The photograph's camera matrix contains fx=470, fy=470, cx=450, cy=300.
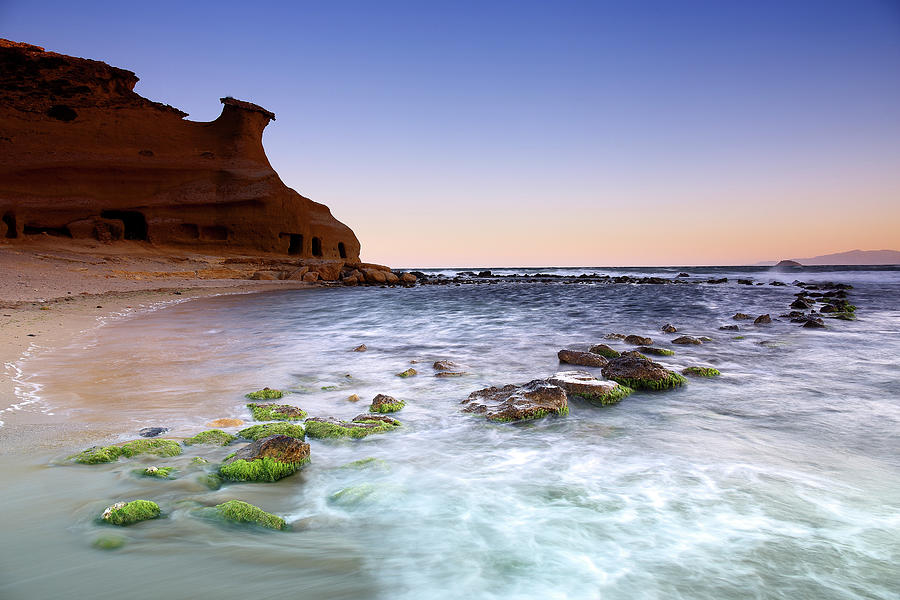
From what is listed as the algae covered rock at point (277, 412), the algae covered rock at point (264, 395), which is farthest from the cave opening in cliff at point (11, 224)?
the algae covered rock at point (277, 412)

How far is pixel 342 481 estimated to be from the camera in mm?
3893

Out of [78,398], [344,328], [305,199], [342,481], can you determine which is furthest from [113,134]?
[342,481]

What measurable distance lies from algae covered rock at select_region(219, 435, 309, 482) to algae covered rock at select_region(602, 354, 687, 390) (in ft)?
16.1

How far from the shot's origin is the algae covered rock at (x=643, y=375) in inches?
275

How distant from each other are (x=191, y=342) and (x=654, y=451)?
9.41 m

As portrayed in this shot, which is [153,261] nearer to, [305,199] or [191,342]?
[305,199]

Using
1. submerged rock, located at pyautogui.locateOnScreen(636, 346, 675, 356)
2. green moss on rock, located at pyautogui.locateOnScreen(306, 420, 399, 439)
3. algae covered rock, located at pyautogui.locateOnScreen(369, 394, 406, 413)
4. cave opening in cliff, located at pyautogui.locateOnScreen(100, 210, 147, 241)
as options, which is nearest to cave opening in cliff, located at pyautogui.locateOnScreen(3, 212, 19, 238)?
cave opening in cliff, located at pyautogui.locateOnScreen(100, 210, 147, 241)

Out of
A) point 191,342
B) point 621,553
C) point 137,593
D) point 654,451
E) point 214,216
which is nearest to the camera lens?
point 137,593

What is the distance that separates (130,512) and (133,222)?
40.1 meters

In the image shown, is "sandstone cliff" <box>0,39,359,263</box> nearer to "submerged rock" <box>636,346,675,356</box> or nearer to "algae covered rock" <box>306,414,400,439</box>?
"submerged rock" <box>636,346,675,356</box>

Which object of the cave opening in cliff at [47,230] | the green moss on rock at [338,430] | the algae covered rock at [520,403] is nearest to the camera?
the green moss on rock at [338,430]

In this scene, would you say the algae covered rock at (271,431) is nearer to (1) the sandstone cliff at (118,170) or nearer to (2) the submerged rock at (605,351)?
(2) the submerged rock at (605,351)

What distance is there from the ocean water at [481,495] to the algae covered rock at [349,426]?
0.17m

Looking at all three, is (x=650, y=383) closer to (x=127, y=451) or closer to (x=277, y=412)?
(x=277, y=412)
